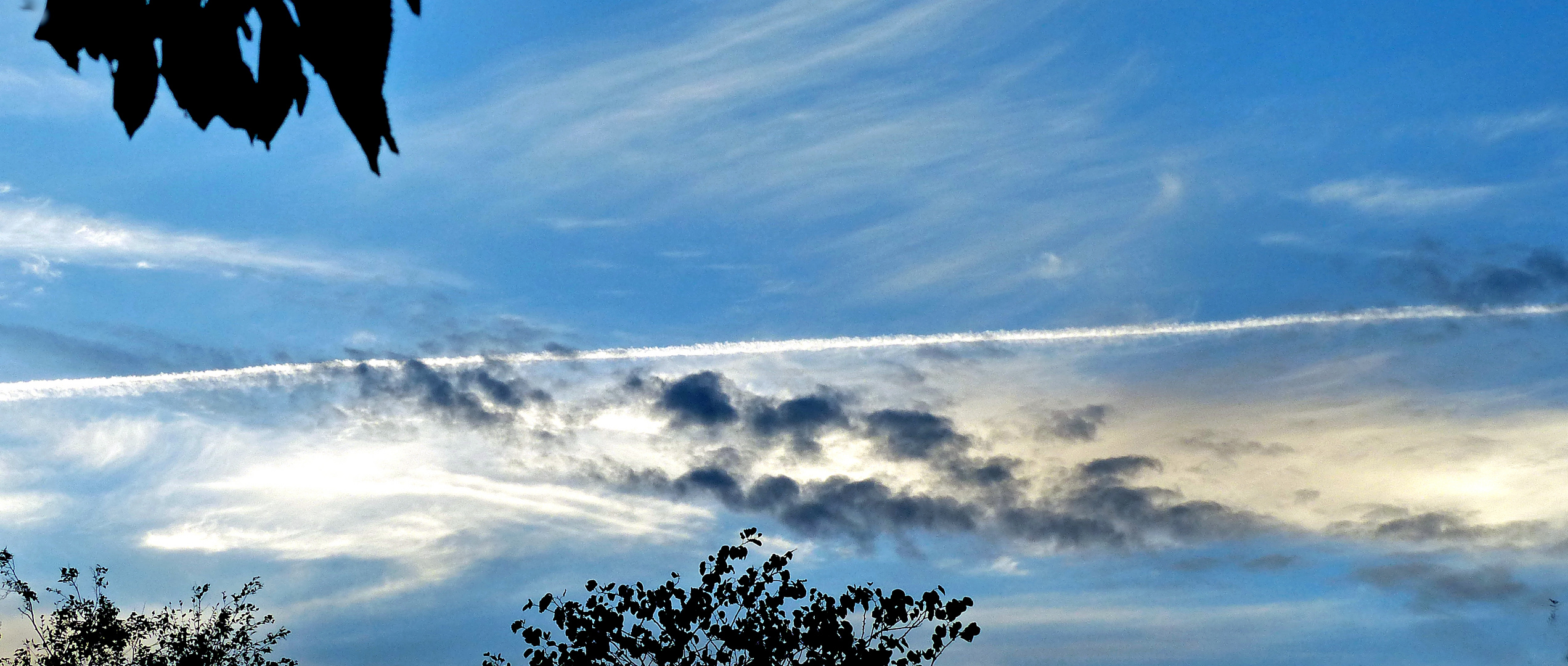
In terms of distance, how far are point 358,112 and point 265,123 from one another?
45cm

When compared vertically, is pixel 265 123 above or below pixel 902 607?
below

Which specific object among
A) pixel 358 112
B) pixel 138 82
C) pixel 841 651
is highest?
pixel 841 651

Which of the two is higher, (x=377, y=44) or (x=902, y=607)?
(x=902, y=607)

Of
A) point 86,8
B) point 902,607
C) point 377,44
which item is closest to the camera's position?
point 377,44

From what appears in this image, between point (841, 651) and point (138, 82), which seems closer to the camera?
point (138, 82)

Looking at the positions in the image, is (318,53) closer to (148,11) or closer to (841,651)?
(148,11)

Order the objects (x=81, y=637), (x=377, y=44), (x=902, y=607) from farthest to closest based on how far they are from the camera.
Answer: (x=81, y=637) < (x=902, y=607) < (x=377, y=44)

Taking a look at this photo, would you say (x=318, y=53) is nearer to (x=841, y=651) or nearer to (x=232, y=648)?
(x=841, y=651)

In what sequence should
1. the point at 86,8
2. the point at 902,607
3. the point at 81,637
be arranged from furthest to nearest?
the point at 81,637 → the point at 902,607 → the point at 86,8

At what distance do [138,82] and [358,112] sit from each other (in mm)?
738

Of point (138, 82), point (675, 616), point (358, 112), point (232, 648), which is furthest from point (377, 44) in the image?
point (232, 648)

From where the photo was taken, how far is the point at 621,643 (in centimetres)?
2894

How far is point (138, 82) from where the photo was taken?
330 cm

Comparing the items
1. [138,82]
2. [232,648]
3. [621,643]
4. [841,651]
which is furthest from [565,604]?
[138,82]
